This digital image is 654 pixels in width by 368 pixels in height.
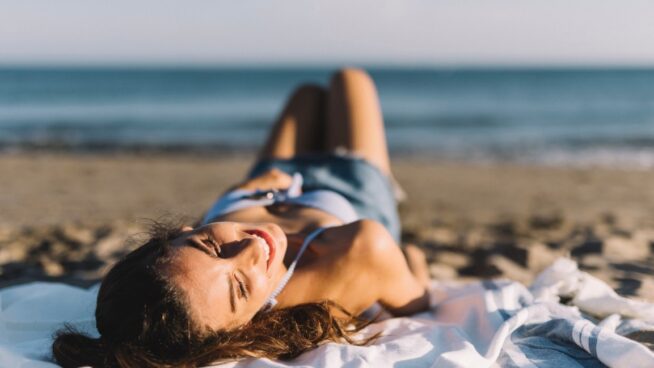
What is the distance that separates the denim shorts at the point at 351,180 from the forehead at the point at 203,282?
67.6 inches

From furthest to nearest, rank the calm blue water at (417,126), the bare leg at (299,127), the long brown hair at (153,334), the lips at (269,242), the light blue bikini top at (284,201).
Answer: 1. the calm blue water at (417,126)
2. the bare leg at (299,127)
3. the light blue bikini top at (284,201)
4. the lips at (269,242)
5. the long brown hair at (153,334)

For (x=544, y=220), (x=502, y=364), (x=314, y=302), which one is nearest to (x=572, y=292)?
(x=502, y=364)

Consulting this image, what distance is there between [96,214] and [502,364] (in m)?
5.31

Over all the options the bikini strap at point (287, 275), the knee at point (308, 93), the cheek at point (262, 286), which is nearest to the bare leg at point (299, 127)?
the knee at point (308, 93)

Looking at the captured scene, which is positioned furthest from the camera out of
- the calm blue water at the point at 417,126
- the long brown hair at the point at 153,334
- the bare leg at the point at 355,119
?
the calm blue water at the point at 417,126

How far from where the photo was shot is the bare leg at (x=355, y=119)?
14.8 feet

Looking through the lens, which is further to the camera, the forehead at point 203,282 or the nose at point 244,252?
the nose at point 244,252

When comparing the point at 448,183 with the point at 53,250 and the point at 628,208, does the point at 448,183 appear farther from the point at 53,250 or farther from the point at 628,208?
the point at 53,250

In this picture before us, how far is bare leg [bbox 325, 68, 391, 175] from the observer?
4516 millimetres

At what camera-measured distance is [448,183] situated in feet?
28.5

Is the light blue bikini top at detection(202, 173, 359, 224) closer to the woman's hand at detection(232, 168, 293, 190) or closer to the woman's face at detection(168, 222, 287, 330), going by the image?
the woman's hand at detection(232, 168, 293, 190)

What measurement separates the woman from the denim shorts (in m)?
0.02

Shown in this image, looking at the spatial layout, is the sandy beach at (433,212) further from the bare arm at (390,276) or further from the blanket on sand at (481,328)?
the bare arm at (390,276)

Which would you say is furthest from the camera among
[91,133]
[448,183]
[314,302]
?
[91,133]
